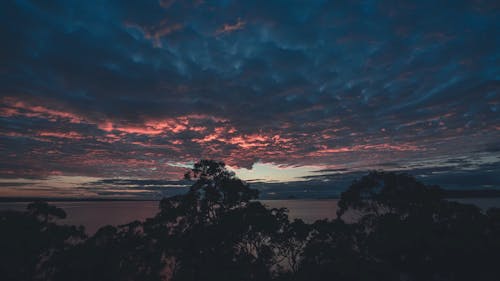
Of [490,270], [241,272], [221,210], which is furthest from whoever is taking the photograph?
[221,210]

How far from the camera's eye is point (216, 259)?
21.3m

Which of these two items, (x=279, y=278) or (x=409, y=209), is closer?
(x=279, y=278)

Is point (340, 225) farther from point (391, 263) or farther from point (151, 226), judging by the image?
point (151, 226)

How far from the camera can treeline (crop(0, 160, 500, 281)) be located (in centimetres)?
1731

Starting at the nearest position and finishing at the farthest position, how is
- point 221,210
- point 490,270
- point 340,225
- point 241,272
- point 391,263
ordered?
point 490,270 → point 391,263 → point 241,272 → point 221,210 → point 340,225

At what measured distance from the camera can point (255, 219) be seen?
22219 millimetres

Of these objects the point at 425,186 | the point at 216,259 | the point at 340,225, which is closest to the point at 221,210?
the point at 216,259

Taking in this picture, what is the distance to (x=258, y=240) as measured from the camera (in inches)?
906

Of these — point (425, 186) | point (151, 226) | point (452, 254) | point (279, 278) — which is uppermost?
point (425, 186)

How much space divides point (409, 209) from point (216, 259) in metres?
14.6

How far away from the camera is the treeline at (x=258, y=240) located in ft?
56.8

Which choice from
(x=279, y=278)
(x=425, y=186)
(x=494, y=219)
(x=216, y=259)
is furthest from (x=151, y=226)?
(x=494, y=219)

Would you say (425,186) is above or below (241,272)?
above

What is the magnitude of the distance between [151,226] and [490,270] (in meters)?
23.3
